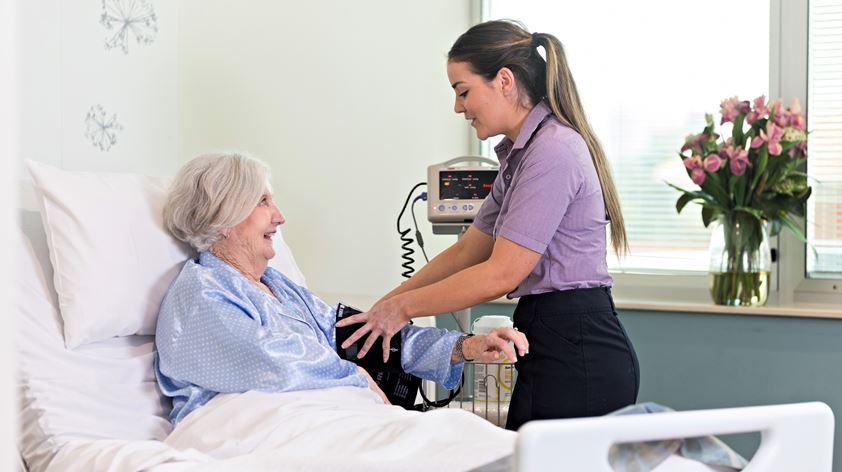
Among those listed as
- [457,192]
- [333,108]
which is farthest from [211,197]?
[333,108]

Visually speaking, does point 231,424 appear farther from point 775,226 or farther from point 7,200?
point 775,226

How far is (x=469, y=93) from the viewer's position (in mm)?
1949

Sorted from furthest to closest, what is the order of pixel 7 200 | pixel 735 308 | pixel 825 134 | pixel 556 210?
1. pixel 825 134
2. pixel 735 308
3. pixel 556 210
4. pixel 7 200

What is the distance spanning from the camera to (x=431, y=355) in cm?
209

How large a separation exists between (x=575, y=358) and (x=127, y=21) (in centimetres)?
200

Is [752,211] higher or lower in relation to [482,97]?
lower

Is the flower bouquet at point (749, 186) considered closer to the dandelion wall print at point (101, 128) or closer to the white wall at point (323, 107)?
the white wall at point (323, 107)

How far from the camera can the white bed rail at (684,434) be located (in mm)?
1080

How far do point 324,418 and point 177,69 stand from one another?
2.15 meters

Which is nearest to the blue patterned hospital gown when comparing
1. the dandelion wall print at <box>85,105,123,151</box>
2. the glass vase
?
the dandelion wall print at <box>85,105,123,151</box>

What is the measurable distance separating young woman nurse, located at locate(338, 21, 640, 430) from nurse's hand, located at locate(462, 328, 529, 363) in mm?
14

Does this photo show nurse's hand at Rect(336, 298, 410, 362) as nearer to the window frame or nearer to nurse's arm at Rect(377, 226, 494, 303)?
nurse's arm at Rect(377, 226, 494, 303)

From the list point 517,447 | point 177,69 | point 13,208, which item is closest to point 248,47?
point 177,69

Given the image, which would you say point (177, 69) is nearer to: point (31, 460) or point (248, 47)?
point (248, 47)
